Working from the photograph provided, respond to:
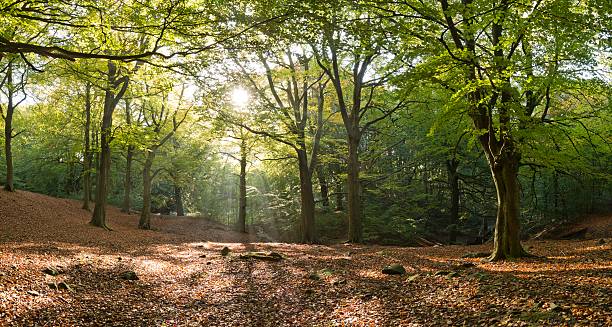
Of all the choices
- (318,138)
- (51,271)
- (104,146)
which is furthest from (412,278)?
(104,146)

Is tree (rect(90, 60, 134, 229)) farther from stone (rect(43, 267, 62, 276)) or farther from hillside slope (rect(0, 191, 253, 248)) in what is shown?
stone (rect(43, 267, 62, 276))

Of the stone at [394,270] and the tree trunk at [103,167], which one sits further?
the tree trunk at [103,167]

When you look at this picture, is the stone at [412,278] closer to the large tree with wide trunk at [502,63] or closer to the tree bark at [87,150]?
the large tree with wide trunk at [502,63]

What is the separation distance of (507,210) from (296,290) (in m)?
6.08

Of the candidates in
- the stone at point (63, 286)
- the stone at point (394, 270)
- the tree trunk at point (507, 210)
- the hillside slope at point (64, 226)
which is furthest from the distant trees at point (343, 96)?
the stone at point (63, 286)

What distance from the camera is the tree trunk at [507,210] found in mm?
10328

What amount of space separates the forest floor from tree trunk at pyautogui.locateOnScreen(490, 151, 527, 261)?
24.0 inches

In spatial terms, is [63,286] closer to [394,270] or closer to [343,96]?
[394,270]

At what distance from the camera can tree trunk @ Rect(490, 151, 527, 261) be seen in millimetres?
10328

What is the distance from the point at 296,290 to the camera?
8.36m

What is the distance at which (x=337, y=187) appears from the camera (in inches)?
1233

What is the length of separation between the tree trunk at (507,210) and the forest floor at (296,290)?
2.00 ft

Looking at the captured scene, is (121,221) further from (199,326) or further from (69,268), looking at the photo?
(199,326)

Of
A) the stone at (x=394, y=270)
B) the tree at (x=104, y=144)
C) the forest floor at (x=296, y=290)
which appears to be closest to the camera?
the forest floor at (x=296, y=290)
